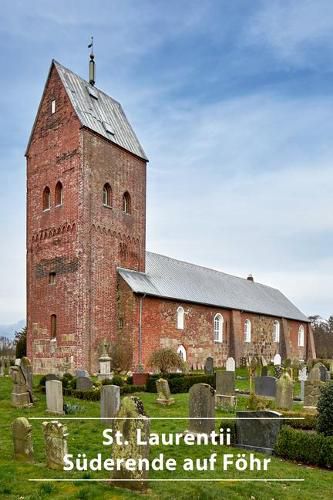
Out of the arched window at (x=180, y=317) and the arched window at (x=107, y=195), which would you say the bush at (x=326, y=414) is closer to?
the arched window at (x=107, y=195)

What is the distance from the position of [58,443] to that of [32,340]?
2010cm

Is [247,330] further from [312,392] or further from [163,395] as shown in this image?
[312,392]

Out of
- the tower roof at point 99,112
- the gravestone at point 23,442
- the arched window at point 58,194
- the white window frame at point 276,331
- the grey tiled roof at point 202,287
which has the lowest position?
the gravestone at point 23,442

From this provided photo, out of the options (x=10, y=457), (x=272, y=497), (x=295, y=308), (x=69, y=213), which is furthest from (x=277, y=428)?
(x=295, y=308)

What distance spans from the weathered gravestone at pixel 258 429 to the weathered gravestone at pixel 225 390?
4.93 m

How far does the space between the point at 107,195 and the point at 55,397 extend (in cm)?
1565

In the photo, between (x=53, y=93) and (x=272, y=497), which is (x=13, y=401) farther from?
(x=53, y=93)

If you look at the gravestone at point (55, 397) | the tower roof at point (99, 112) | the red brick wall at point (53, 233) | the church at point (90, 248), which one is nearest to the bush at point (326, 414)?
the gravestone at point (55, 397)

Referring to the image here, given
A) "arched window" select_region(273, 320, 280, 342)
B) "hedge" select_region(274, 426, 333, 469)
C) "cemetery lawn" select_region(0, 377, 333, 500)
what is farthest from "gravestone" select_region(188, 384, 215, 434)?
"arched window" select_region(273, 320, 280, 342)

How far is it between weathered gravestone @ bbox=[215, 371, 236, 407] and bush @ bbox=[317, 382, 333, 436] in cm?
578

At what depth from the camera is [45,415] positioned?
44.0ft

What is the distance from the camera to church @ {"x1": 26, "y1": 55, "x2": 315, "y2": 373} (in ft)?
83.2

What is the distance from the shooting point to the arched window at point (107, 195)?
89.6 feet

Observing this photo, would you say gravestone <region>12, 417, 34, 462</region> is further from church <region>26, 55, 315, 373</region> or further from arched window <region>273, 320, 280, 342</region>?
arched window <region>273, 320, 280, 342</region>
